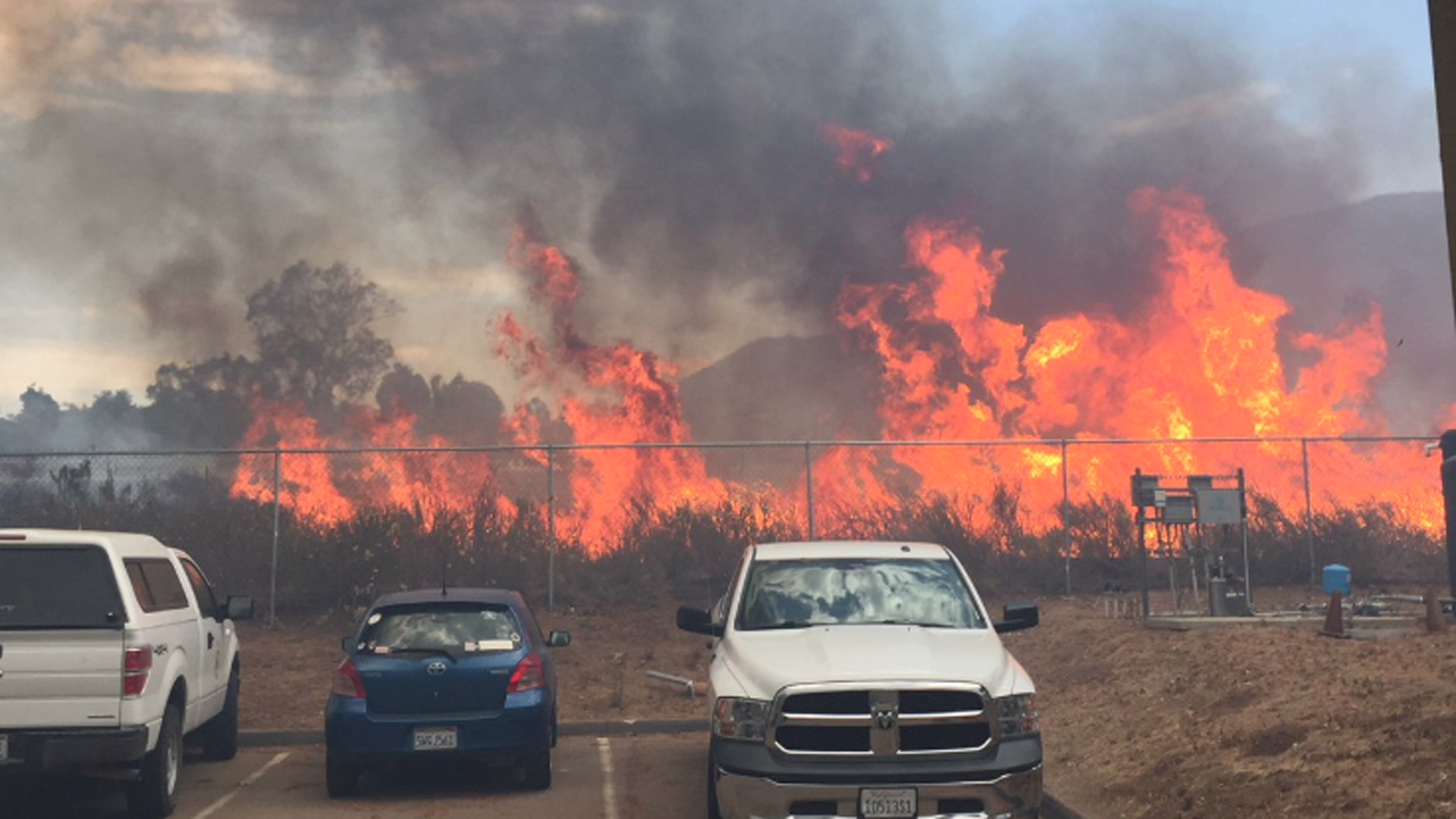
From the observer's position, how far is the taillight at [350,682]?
35.8 ft

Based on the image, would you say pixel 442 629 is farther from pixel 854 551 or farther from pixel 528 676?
pixel 854 551

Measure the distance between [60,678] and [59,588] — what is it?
71cm

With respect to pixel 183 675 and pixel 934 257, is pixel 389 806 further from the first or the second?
pixel 934 257

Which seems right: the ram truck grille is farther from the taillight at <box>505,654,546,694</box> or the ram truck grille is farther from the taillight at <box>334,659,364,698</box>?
the taillight at <box>334,659,364,698</box>

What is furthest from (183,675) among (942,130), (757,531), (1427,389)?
→ (1427,389)

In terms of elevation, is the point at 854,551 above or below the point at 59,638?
above

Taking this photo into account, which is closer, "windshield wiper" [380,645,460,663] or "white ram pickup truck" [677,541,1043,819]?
"white ram pickup truck" [677,541,1043,819]

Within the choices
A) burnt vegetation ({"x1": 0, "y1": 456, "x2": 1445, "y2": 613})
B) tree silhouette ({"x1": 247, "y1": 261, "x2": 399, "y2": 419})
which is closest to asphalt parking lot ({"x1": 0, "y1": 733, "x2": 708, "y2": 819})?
burnt vegetation ({"x1": 0, "y1": 456, "x2": 1445, "y2": 613})

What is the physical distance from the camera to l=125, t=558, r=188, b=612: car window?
10.2 metres

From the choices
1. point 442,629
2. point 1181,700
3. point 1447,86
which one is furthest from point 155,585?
point 1447,86

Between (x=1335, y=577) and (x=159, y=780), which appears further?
(x=1335, y=577)

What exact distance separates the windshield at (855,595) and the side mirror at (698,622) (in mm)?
280

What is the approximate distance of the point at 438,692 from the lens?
36.0 ft

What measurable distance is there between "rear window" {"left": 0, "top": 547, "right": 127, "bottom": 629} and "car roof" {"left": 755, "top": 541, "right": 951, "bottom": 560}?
181 inches
